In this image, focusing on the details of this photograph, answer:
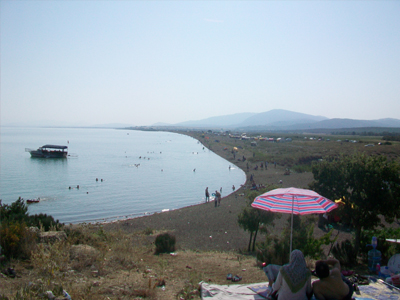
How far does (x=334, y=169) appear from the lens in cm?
1117

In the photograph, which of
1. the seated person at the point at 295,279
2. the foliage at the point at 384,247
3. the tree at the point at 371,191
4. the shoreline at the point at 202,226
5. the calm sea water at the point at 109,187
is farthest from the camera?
the calm sea water at the point at 109,187

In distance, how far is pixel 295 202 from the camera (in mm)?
6215

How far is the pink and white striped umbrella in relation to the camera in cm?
596

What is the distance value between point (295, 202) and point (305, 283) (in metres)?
2.26

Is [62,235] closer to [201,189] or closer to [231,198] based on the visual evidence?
[231,198]

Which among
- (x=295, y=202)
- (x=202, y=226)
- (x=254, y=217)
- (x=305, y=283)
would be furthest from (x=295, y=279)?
(x=202, y=226)

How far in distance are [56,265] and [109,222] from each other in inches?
561

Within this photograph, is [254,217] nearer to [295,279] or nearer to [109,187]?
[295,279]

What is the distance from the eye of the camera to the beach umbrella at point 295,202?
5961 mm

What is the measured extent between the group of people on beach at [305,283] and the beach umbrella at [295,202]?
67.9 inches

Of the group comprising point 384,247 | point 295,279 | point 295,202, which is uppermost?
point 295,202

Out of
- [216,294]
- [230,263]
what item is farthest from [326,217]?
[216,294]

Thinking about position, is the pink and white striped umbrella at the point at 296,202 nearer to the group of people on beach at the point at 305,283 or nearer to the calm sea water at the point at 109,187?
the group of people on beach at the point at 305,283

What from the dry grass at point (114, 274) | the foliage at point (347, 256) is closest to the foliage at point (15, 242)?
the dry grass at point (114, 274)
